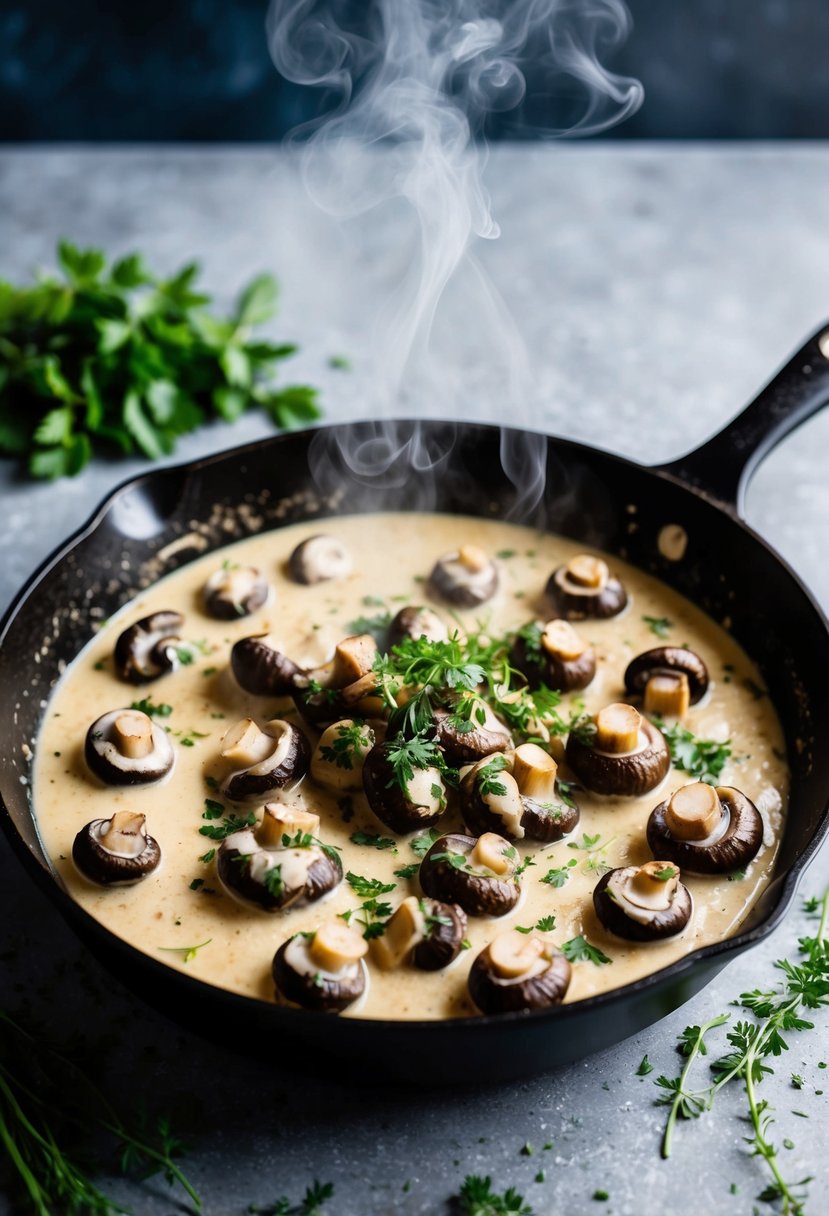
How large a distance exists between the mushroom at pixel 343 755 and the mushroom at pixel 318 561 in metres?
0.78

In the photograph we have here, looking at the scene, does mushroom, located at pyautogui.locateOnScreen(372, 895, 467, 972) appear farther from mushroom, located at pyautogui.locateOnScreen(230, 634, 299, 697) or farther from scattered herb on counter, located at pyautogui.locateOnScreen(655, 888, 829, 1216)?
mushroom, located at pyautogui.locateOnScreen(230, 634, 299, 697)

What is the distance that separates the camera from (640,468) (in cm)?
396

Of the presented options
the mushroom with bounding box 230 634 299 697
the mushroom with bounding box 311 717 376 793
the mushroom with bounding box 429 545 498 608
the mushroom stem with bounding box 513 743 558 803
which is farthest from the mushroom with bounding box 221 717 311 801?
the mushroom with bounding box 429 545 498 608

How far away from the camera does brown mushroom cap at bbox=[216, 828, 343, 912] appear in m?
2.96

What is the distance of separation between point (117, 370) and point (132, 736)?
71.2 inches

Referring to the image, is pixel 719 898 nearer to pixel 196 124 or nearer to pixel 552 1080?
pixel 552 1080

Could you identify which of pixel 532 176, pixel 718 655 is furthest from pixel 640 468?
pixel 532 176

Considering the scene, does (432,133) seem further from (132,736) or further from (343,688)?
(132,736)

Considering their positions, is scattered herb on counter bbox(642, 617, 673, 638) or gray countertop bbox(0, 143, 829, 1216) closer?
gray countertop bbox(0, 143, 829, 1216)

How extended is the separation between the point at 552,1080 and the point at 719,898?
1.88ft

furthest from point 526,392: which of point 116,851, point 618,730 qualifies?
point 116,851

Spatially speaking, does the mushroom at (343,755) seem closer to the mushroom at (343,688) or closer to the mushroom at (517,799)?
the mushroom at (343,688)

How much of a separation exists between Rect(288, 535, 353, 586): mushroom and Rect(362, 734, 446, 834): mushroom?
944 mm

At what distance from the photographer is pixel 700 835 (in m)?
3.11
